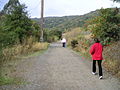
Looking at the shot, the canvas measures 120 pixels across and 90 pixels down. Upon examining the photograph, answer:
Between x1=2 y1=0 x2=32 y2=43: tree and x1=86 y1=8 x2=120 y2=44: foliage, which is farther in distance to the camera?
x1=2 y1=0 x2=32 y2=43: tree

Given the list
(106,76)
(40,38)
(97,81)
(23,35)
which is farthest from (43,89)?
(40,38)

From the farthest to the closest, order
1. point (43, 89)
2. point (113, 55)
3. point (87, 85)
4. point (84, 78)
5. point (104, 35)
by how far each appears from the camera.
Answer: point (104, 35)
point (113, 55)
point (84, 78)
point (87, 85)
point (43, 89)

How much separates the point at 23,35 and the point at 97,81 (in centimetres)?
1521

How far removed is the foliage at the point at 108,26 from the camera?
1803 centimetres

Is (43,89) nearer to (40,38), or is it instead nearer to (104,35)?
(104,35)

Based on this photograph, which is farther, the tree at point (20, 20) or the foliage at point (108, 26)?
the tree at point (20, 20)

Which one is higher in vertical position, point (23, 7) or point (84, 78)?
point (23, 7)

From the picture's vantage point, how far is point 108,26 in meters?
18.1

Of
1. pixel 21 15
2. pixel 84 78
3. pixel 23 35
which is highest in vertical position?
pixel 21 15

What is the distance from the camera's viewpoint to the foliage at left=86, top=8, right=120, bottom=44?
710 inches

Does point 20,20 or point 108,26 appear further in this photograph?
point 20,20

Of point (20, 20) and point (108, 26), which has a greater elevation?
point (20, 20)

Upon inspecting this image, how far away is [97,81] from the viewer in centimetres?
912

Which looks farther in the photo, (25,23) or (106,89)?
(25,23)
